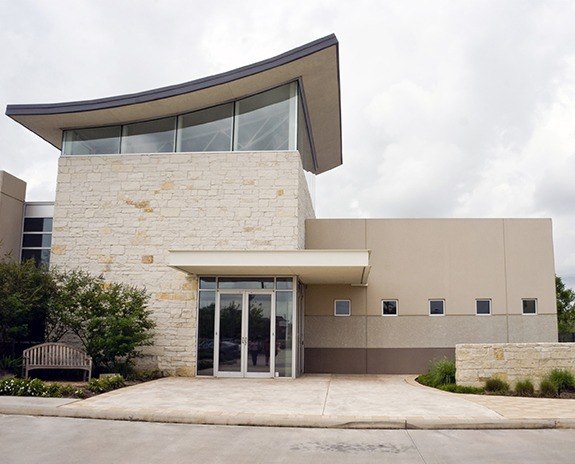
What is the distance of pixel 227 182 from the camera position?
59.8 feet

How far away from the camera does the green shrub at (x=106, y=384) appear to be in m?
13.3

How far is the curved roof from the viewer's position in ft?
57.0

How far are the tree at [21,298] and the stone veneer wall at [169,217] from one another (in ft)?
4.57

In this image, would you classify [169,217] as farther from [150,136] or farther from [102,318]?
[102,318]

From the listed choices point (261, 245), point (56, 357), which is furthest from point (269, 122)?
point (56, 357)

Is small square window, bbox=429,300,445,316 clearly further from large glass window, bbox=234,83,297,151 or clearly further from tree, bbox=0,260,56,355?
tree, bbox=0,260,56,355

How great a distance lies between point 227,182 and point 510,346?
886cm

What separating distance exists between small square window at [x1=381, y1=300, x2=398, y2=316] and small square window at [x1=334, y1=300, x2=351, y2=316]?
43.3 inches

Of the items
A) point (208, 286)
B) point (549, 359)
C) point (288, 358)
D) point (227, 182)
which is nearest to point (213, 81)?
point (227, 182)

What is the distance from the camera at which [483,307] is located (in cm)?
2048

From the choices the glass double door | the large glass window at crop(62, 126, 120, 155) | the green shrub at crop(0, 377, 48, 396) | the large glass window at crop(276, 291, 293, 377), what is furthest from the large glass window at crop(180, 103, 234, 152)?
the green shrub at crop(0, 377, 48, 396)

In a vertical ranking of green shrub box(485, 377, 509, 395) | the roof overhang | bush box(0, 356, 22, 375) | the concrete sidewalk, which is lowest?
the concrete sidewalk

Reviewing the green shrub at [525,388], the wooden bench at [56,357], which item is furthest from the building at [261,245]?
the green shrub at [525,388]

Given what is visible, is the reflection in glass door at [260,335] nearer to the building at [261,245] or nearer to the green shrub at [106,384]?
the building at [261,245]
